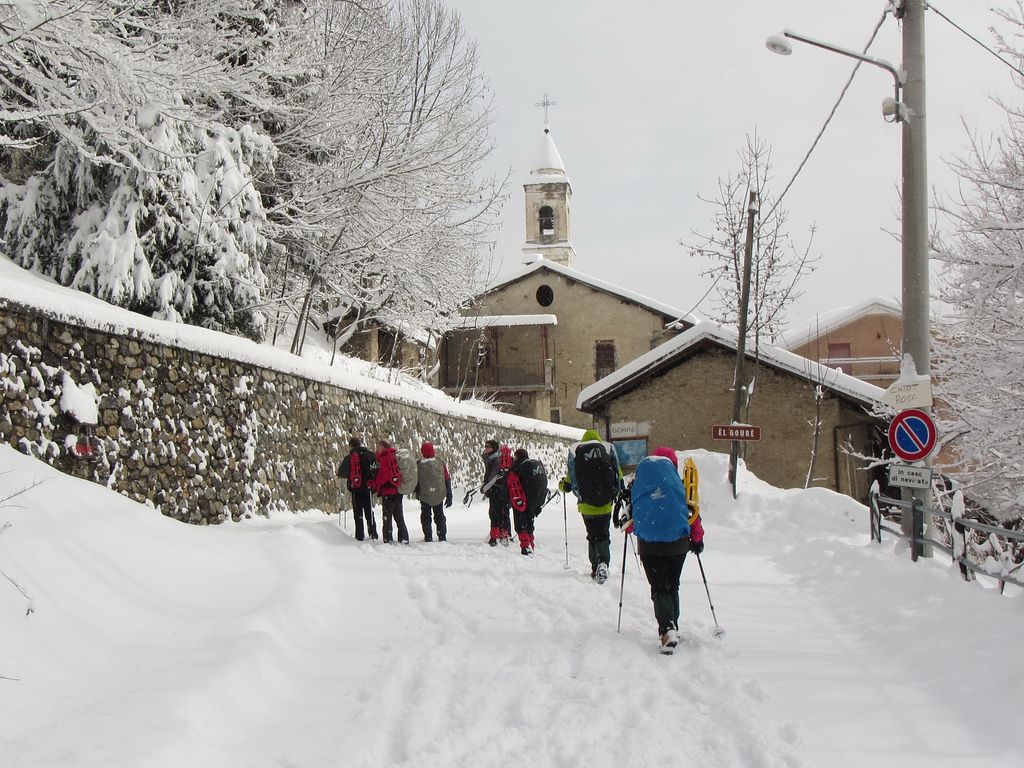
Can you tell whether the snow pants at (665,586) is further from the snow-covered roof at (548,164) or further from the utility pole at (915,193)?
the snow-covered roof at (548,164)

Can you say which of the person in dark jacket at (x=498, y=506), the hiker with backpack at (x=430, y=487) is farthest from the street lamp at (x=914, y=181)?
the hiker with backpack at (x=430, y=487)

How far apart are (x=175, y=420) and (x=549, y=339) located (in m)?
35.4

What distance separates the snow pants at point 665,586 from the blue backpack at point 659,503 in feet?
0.53

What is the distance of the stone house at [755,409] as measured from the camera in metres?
22.7

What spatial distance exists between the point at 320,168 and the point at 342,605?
41.9ft

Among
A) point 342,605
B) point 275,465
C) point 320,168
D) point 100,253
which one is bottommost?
point 342,605

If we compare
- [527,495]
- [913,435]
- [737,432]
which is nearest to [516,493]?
[527,495]

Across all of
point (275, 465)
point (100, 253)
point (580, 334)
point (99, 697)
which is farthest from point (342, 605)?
point (580, 334)

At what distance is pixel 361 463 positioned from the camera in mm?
13000

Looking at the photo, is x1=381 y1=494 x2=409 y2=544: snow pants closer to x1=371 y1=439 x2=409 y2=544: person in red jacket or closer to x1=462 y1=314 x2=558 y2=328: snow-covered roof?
x1=371 y1=439 x2=409 y2=544: person in red jacket

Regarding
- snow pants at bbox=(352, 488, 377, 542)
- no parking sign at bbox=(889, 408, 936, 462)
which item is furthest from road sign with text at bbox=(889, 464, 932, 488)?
snow pants at bbox=(352, 488, 377, 542)

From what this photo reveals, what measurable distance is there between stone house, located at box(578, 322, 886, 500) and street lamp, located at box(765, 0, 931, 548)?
12853mm

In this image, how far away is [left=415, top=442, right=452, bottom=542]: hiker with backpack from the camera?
44.3 ft

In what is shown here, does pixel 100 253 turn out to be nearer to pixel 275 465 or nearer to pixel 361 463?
pixel 275 465
